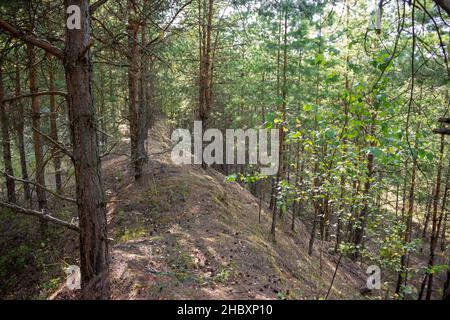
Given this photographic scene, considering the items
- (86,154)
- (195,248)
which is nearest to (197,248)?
(195,248)

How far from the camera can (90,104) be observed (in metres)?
3.73

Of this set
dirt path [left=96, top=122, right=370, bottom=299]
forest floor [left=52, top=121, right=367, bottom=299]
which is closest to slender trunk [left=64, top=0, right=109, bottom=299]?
forest floor [left=52, top=121, right=367, bottom=299]

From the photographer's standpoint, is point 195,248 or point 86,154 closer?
point 86,154

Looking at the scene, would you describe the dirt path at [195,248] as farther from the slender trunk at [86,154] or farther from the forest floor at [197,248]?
the slender trunk at [86,154]

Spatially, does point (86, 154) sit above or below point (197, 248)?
above

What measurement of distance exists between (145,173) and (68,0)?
9787mm

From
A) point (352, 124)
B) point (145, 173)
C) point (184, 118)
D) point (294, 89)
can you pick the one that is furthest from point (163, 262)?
point (184, 118)

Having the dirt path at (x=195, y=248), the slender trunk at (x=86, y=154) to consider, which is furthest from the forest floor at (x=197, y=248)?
the slender trunk at (x=86, y=154)

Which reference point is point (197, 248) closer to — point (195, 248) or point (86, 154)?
point (195, 248)

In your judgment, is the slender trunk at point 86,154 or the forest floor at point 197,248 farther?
the forest floor at point 197,248

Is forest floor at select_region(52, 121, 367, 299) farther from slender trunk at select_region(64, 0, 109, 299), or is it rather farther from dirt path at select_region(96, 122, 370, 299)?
slender trunk at select_region(64, 0, 109, 299)

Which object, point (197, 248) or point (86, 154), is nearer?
point (86, 154)
